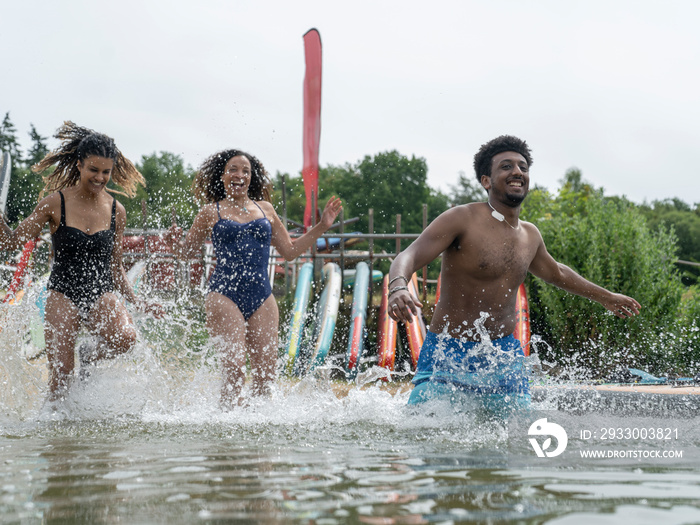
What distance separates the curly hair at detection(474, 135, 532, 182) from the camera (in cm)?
400

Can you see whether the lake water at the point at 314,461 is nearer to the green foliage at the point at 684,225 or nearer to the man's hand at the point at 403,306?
the man's hand at the point at 403,306

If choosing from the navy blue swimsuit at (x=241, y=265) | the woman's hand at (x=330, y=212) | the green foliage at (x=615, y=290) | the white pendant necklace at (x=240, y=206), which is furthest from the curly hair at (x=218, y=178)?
the green foliage at (x=615, y=290)

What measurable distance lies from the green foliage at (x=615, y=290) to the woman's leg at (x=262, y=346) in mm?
4422

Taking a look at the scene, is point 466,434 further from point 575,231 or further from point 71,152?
point 575,231

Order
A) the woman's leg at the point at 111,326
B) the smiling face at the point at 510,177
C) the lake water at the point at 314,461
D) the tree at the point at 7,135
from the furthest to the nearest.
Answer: the tree at the point at 7,135
the woman's leg at the point at 111,326
the smiling face at the point at 510,177
the lake water at the point at 314,461

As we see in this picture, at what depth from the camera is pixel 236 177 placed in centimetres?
454

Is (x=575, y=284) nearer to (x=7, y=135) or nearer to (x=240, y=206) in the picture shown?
(x=240, y=206)

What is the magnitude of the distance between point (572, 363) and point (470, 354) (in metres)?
4.72

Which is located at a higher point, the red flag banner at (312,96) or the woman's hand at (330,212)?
the red flag banner at (312,96)

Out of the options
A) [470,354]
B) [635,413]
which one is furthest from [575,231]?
[470,354]

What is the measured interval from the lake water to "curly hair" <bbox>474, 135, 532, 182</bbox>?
1.35 metres

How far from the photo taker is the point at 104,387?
435 cm

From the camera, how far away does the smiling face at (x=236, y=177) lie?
14.9ft
